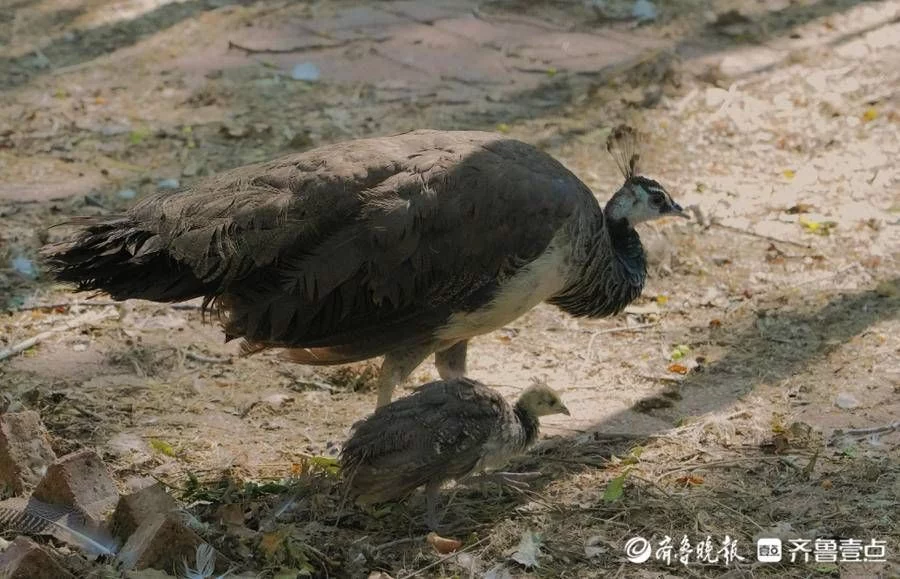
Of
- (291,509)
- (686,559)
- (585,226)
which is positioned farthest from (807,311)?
(291,509)

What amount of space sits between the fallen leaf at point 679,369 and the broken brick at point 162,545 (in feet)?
8.03

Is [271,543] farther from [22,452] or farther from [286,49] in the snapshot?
[286,49]

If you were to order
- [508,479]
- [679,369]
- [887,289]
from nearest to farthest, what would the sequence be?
[508,479], [679,369], [887,289]

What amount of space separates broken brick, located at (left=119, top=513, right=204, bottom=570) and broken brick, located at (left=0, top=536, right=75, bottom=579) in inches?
8.6

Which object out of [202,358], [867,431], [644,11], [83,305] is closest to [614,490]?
[867,431]

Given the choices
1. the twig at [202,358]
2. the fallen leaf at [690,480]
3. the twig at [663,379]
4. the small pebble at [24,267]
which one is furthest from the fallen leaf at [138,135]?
the fallen leaf at [690,480]

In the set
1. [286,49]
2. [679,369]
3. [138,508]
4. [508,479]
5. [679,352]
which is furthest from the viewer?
[286,49]

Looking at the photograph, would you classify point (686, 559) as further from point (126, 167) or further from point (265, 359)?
point (126, 167)

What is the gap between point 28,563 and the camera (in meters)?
3.47

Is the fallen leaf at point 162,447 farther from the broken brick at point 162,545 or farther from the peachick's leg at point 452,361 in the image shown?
the peachick's leg at point 452,361

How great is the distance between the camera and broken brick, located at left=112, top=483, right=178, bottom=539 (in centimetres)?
384

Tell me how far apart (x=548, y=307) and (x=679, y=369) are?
862 millimetres

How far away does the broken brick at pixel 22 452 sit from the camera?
4.16 meters

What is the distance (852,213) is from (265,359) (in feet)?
10.7
